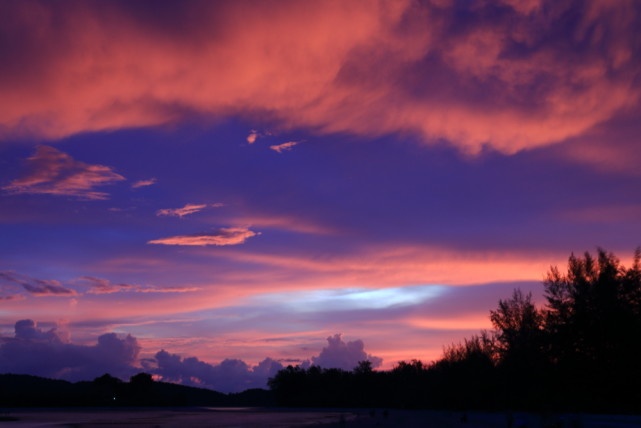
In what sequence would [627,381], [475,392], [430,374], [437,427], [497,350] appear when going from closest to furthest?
[627,381] < [437,427] < [497,350] < [475,392] < [430,374]

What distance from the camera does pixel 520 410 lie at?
214 ft

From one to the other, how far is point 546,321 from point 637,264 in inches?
392

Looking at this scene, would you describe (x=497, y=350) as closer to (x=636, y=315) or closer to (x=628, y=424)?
(x=636, y=315)

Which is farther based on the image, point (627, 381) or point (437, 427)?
point (437, 427)

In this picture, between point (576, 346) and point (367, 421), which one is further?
point (367, 421)

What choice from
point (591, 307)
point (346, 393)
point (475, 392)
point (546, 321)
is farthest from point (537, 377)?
point (346, 393)

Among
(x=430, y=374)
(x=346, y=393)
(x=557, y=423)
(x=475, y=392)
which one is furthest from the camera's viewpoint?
(x=346, y=393)

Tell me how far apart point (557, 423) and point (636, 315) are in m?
28.8

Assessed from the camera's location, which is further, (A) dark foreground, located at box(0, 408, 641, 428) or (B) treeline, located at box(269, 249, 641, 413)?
(B) treeline, located at box(269, 249, 641, 413)

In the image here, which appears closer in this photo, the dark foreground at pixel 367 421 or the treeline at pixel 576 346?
the dark foreground at pixel 367 421

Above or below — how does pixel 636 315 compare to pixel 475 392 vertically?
above

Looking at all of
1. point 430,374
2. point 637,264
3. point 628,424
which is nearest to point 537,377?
point 637,264

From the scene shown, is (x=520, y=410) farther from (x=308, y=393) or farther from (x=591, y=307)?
(x=308, y=393)

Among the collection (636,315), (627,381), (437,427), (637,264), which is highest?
(637,264)
